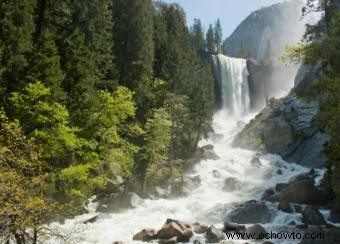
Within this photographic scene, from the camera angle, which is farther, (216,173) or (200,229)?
(216,173)

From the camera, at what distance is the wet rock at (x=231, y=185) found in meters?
42.9

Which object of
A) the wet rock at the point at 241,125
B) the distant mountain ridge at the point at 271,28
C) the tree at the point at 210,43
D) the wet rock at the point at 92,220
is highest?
the distant mountain ridge at the point at 271,28

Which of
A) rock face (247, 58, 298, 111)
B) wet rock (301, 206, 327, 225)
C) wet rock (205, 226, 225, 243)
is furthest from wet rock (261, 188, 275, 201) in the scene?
rock face (247, 58, 298, 111)

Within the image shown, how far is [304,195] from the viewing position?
32625 millimetres

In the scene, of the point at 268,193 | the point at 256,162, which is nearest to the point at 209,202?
the point at 268,193

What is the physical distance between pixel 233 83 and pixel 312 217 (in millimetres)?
59920

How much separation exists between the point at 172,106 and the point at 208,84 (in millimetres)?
19132

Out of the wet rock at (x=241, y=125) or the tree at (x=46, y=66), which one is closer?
the tree at (x=46, y=66)

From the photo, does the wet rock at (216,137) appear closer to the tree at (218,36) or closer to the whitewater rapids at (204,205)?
the whitewater rapids at (204,205)

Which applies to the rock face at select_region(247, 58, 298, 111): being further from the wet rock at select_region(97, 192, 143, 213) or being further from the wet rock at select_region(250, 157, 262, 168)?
the wet rock at select_region(97, 192, 143, 213)

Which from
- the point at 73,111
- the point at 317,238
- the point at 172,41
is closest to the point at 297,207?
the point at 317,238

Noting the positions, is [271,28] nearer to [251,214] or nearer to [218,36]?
[218,36]

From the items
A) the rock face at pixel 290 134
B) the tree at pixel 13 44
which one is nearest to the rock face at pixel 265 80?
the rock face at pixel 290 134

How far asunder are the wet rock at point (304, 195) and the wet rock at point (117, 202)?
10634mm
